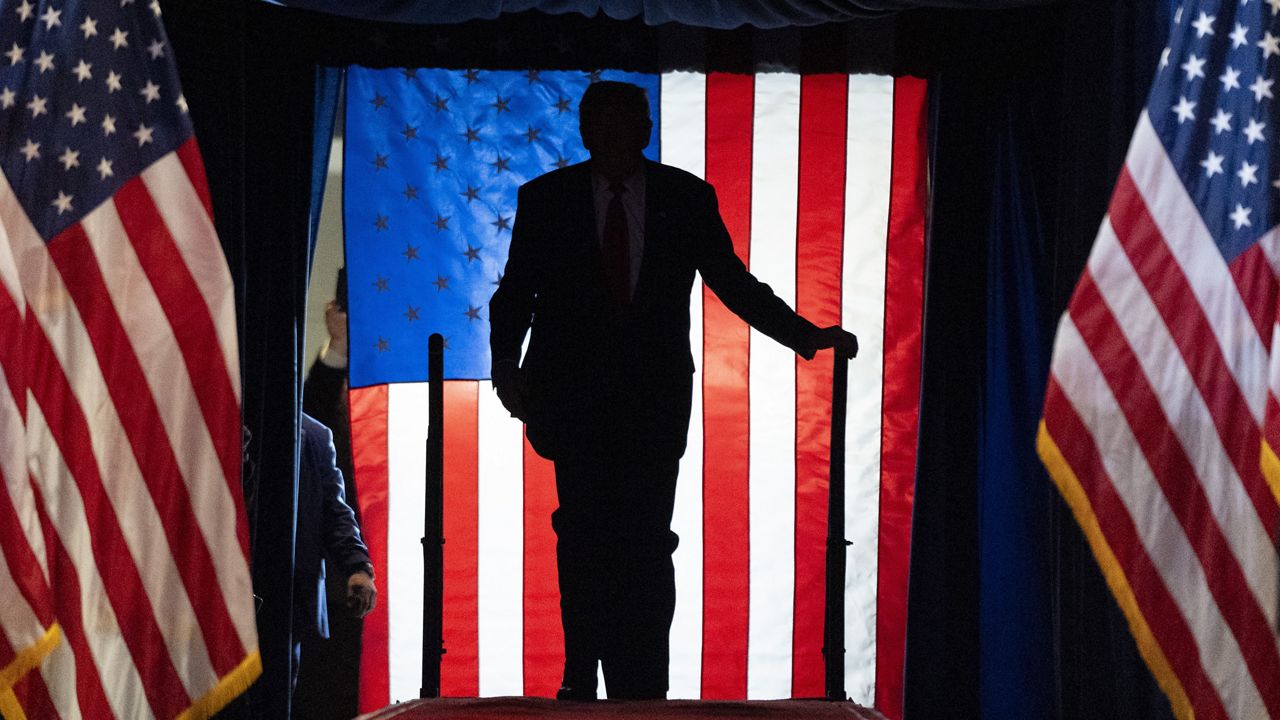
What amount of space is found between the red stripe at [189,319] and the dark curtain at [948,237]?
1.97ft

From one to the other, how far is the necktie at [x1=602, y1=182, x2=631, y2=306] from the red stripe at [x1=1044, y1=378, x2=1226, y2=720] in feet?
2.94

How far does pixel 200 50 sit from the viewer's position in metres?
3.44

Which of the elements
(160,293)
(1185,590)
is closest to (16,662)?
(160,293)

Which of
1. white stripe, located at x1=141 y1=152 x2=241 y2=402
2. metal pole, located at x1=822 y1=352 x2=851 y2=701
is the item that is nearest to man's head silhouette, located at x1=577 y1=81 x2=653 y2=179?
metal pole, located at x1=822 y1=352 x2=851 y2=701

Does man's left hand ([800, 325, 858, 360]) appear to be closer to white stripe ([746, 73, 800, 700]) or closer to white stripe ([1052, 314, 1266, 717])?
Result: white stripe ([1052, 314, 1266, 717])

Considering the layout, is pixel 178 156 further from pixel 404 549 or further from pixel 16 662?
pixel 404 549

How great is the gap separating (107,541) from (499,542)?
1342mm

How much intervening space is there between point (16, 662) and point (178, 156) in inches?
41.7

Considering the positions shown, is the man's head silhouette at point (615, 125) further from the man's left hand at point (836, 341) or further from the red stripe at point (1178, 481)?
the red stripe at point (1178, 481)

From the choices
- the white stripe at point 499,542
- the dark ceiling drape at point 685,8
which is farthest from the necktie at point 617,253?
the white stripe at point 499,542

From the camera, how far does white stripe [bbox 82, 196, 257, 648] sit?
2.78 metres

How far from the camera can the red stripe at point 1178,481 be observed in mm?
2555

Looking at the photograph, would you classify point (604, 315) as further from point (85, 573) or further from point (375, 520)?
point (375, 520)

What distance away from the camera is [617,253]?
287 cm
